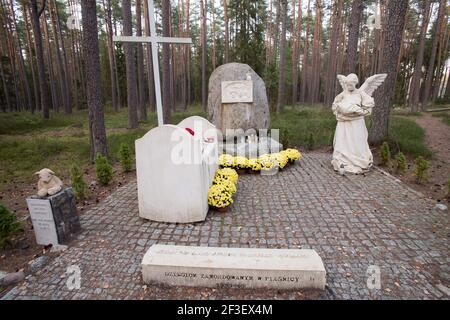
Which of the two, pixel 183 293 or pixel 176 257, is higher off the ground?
pixel 176 257

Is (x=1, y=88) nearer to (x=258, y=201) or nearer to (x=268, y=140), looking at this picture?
(x=268, y=140)

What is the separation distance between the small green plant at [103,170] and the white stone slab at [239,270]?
3611 millimetres

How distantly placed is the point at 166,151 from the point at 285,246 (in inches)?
88.5

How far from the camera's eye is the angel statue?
6.30 m

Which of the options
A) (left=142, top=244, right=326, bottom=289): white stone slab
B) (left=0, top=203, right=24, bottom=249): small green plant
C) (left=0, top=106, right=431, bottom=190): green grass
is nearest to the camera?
(left=142, top=244, right=326, bottom=289): white stone slab

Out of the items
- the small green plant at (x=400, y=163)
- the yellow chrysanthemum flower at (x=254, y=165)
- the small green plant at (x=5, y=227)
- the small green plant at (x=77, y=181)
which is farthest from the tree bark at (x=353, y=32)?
the small green plant at (x=5, y=227)

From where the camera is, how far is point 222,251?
10.0 ft

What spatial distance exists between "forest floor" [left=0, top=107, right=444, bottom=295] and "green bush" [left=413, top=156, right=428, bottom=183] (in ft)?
0.58

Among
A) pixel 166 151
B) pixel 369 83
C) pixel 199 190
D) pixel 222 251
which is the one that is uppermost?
pixel 369 83

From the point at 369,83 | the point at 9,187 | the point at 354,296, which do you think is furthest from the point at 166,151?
the point at 369,83

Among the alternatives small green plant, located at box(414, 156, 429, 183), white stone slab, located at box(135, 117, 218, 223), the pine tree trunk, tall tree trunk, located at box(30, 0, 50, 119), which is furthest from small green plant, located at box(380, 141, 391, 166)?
tall tree trunk, located at box(30, 0, 50, 119)

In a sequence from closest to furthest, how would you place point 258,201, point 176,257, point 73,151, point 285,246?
1. point 176,257
2. point 285,246
3. point 258,201
4. point 73,151

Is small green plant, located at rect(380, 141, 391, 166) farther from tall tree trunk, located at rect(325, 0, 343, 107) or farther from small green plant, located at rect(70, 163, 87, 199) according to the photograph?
tall tree trunk, located at rect(325, 0, 343, 107)

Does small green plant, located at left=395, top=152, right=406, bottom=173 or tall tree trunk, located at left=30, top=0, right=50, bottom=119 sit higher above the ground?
tall tree trunk, located at left=30, top=0, right=50, bottom=119
